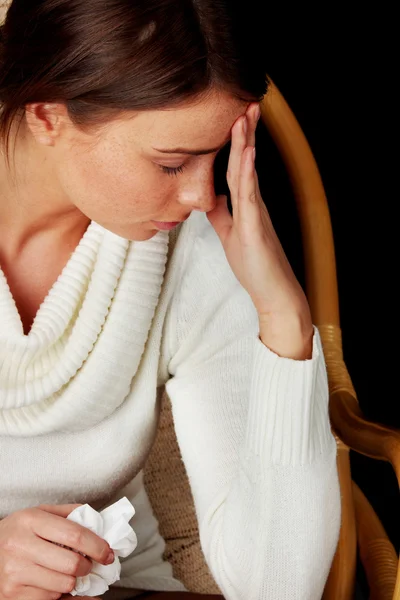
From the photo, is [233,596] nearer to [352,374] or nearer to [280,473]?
[280,473]

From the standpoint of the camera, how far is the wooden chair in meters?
1.35

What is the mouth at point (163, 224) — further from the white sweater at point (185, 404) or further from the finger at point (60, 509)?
the finger at point (60, 509)

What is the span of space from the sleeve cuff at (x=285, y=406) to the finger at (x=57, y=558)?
259 mm

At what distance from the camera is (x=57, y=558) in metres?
1.07

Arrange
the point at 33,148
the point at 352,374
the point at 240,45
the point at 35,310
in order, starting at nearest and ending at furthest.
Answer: the point at 240,45 → the point at 33,148 → the point at 35,310 → the point at 352,374

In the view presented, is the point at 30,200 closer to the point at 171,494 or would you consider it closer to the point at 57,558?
the point at 57,558

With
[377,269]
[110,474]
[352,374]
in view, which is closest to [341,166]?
[377,269]

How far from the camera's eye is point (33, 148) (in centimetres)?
115

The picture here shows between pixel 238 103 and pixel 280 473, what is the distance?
46 cm

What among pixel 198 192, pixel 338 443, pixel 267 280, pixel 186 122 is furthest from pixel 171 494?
pixel 186 122

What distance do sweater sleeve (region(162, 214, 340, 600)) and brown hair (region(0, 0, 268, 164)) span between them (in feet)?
1.15

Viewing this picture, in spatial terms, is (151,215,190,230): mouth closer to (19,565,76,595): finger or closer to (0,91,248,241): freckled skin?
(0,91,248,241): freckled skin

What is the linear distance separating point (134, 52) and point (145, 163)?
0.42ft

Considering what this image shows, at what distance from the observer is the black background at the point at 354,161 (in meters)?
1.58
